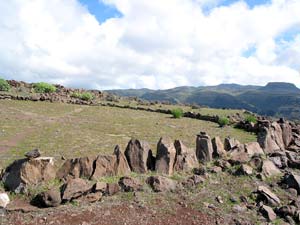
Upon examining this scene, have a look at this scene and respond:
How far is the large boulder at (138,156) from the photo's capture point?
13625 millimetres

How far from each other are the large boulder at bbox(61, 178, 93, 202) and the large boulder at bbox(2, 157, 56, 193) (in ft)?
3.98

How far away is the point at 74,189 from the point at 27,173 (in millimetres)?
1912

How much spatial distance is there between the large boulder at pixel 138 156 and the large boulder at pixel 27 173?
2825 mm

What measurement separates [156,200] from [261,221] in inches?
127

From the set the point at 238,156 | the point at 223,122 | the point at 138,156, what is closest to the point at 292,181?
the point at 238,156

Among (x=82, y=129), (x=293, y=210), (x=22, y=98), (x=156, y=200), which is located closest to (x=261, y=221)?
(x=293, y=210)

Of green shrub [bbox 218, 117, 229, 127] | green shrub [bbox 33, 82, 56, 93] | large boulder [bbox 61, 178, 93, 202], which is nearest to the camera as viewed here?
large boulder [bbox 61, 178, 93, 202]

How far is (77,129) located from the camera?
25203mm

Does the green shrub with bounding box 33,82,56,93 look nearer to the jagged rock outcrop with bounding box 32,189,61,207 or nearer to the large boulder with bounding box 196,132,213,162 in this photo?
the large boulder with bounding box 196,132,213,162

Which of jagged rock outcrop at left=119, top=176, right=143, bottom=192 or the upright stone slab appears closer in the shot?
jagged rock outcrop at left=119, top=176, right=143, bottom=192

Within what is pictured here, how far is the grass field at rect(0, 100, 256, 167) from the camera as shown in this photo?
19.2 metres

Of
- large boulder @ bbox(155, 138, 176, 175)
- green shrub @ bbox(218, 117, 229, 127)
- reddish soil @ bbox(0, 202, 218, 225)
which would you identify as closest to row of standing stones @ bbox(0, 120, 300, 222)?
large boulder @ bbox(155, 138, 176, 175)

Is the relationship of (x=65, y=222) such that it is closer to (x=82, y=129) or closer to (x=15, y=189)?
(x=15, y=189)

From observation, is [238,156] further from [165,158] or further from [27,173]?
[27,173]
